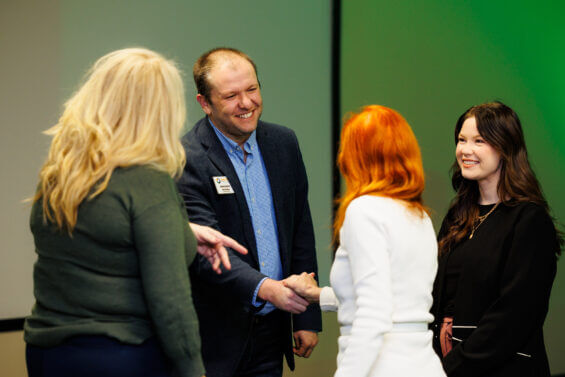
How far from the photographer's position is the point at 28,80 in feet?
10.2

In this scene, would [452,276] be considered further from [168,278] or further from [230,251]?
[168,278]

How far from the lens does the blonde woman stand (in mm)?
1537

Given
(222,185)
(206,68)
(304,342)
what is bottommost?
(304,342)

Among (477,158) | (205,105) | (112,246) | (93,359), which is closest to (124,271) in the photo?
(112,246)

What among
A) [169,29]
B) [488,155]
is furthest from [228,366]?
[169,29]

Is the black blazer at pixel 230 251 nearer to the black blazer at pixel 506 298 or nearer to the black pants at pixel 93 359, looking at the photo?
the black blazer at pixel 506 298

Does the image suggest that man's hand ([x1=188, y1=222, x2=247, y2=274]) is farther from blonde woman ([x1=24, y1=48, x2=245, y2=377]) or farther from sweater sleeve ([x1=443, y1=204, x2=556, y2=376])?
sweater sleeve ([x1=443, y1=204, x2=556, y2=376])

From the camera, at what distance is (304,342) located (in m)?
2.52

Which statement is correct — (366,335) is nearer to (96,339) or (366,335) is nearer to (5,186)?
(96,339)

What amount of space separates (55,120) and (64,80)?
20 cm

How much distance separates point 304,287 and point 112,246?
2.81ft

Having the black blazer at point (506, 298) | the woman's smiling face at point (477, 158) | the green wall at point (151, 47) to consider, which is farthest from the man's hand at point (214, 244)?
the green wall at point (151, 47)

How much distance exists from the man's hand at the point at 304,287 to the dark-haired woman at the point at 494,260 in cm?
52

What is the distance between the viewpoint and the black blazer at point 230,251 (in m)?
2.31
